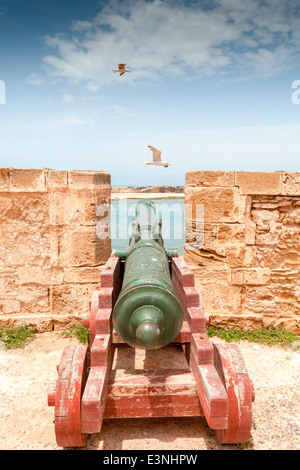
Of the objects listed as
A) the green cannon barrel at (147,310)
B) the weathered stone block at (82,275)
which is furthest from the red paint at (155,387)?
the weathered stone block at (82,275)

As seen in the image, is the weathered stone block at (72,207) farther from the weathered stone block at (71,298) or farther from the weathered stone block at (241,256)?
the weathered stone block at (241,256)

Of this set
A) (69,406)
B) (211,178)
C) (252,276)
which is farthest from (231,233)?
(69,406)

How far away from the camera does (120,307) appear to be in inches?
92.4

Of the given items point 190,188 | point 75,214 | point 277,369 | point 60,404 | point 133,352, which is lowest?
point 277,369

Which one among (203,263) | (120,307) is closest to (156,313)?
(120,307)

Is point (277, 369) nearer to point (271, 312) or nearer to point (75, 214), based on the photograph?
point (271, 312)

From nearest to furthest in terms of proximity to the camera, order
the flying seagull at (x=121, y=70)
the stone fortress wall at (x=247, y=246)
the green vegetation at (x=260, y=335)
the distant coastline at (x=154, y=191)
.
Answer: the green vegetation at (x=260, y=335) < the stone fortress wall at (x=247, y=246) < the flying seagull at (x=121, y=70) < the distant coastline at (x=154, y=191)

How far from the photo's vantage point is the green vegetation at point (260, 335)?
173 inches

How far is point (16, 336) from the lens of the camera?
4.37 m

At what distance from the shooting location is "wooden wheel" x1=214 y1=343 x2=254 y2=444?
2.27 metres

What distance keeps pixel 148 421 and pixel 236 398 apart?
911 mm

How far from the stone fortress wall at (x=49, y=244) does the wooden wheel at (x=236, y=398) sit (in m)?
2.59

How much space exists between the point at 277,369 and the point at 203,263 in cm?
159

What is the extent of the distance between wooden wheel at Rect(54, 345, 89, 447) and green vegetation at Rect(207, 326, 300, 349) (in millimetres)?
2577
